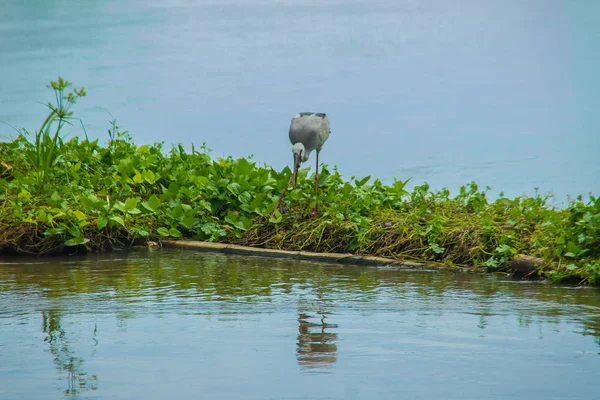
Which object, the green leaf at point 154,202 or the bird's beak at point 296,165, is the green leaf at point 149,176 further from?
the bird's beak at point 296,165

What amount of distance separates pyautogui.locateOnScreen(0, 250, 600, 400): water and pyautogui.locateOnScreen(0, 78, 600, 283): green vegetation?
796 mm

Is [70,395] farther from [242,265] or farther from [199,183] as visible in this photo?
[199,183]

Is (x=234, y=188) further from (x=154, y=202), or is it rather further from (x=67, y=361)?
(x=67, y=361)

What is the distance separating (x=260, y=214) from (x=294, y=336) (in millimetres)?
4744

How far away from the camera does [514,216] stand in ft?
27.1

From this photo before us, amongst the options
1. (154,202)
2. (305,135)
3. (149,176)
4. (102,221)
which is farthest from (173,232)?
(305,135)

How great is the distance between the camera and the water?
3.64 metres

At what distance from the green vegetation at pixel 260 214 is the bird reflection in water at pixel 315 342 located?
2.80 meters

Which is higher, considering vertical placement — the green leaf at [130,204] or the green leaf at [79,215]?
the green leaf at [130,204]

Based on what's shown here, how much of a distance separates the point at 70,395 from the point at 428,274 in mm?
4483

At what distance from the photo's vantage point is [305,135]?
9.29 metres

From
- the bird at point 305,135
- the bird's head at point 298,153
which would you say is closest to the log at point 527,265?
the bird at point 305,135

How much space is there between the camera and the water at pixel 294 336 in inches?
143

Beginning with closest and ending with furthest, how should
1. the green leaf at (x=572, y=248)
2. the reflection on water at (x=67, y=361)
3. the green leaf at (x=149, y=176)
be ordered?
1. the reflection on water at (x=67, y=361)
2. the green leaf at (x=572, y=248)
3. the green leaf at (x=149, y=176)
